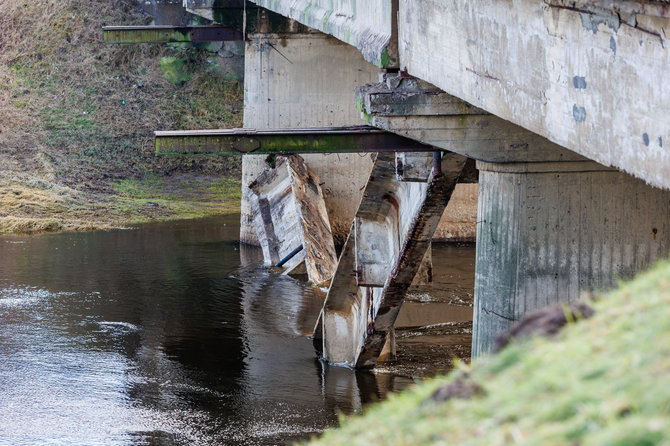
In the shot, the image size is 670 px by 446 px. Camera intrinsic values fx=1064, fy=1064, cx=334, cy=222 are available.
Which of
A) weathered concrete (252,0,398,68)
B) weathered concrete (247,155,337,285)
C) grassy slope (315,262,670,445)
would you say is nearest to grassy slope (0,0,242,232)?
weathered concrete (247,155,337,285)

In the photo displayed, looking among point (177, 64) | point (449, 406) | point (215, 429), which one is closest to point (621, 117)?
point (449, 406)

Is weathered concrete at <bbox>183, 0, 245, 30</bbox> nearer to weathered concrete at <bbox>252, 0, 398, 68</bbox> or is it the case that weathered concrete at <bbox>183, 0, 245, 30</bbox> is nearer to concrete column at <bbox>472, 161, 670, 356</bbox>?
weathered concrete at <bbox>252, 0, 398, 68</bbox>

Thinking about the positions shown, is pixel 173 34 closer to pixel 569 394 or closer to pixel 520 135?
pixel 520 135

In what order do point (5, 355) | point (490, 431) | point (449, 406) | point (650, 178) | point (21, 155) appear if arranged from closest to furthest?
point (490, 431)
point (449, 406)
point (650, 178)
point (5, 355)
point (21, 155)

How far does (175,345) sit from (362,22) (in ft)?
17.0

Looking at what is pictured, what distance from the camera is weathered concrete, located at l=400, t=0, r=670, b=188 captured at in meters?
5.76

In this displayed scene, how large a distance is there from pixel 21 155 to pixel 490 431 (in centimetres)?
2470

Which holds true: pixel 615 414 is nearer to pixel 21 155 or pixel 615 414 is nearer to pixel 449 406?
pixel 449 406

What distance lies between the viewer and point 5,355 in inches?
529

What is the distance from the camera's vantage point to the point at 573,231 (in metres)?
9.41

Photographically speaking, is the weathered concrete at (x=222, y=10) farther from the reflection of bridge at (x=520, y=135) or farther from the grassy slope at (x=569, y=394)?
the grassy slope at (x=569, y=394)

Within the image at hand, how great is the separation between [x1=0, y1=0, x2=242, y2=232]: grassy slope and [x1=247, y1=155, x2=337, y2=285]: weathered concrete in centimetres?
389

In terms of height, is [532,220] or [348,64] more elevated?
[348,64]

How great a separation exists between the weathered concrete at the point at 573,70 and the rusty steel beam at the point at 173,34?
578 inches
